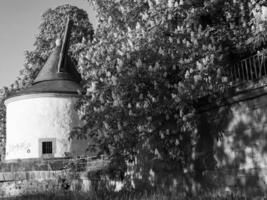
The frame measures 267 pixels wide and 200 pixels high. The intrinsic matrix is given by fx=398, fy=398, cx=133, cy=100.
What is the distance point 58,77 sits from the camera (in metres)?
30.9

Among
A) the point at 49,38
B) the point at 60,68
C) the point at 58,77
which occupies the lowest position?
the point at 58,77

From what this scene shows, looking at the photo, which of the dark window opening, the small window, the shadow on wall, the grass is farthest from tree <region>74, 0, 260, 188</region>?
the dark window opening

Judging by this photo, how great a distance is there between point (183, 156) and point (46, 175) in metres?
8.38

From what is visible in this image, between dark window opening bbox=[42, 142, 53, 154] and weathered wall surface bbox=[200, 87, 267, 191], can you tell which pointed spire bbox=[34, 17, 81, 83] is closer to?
dark window opening bbox=[42, 142, 53, 154]

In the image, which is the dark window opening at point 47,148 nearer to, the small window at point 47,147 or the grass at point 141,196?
the small window at point 47,147

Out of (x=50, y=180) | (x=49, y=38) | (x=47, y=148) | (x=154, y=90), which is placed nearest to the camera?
(x=154, y=90)

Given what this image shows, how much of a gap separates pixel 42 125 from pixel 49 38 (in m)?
13.3

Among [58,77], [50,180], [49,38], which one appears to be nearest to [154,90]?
[50,180]

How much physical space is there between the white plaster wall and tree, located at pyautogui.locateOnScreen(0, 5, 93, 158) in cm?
768

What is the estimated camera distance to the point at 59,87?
2894 centimetres

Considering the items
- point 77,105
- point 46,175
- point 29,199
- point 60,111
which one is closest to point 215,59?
point 77,105

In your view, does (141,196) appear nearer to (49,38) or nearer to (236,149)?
(236,149)

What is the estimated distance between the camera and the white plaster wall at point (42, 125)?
27812 millimetres

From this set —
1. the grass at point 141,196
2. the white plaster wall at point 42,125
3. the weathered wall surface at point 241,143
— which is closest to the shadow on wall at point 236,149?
the weathered wall surface at point 241,143
